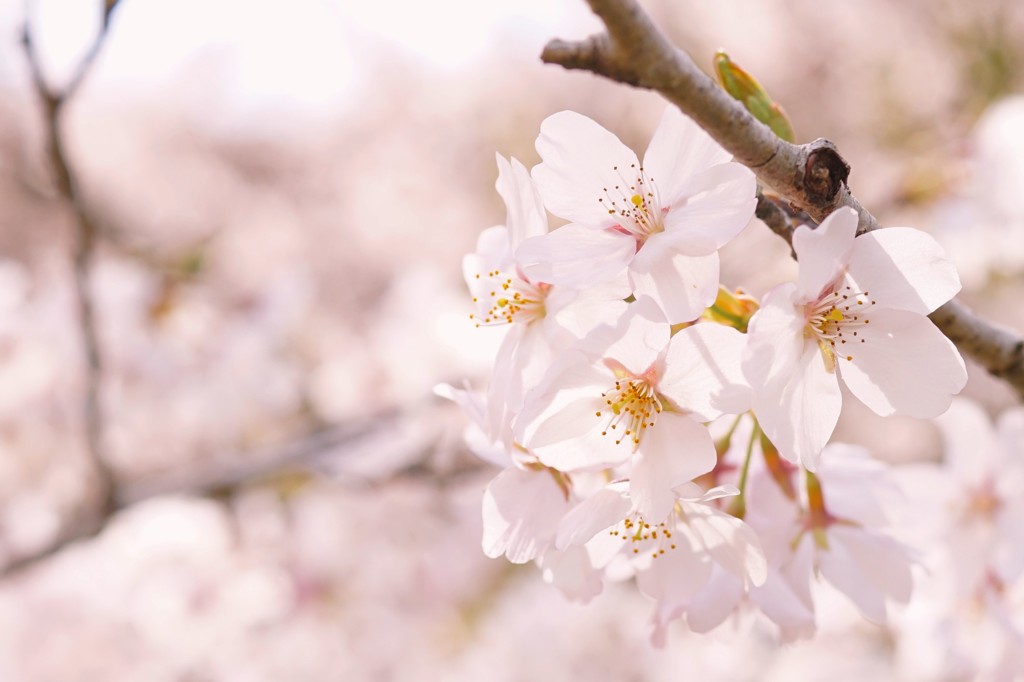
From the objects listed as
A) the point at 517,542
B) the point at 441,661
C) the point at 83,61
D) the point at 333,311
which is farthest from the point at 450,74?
the point at 517,542

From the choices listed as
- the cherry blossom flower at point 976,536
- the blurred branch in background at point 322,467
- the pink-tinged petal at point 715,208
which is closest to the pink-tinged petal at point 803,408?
the pink-tinged petal at point 715,208

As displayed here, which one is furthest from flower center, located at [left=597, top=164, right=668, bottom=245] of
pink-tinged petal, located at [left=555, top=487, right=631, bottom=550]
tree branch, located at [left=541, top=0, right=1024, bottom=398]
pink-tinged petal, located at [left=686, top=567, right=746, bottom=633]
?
pink-tinged petal, located at [left=686, top=567, right=746, bottom=633]

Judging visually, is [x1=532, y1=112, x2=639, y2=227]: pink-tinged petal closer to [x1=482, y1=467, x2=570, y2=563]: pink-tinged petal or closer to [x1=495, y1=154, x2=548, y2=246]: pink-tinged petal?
[x1=495, y1=154, x2=548, y2=246]: pink-tinged petal

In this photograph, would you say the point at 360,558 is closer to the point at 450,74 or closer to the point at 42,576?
the point at 42,576

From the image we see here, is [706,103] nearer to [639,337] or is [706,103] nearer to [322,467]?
[639,337]

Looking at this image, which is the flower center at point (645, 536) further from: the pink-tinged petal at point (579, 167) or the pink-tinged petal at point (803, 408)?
the pink-tinged petal at point (579, 167)

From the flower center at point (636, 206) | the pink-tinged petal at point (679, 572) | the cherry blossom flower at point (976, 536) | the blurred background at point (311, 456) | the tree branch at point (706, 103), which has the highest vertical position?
the tree branch at point (706, 103)

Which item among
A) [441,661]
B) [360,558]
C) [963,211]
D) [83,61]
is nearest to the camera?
[83,61]
